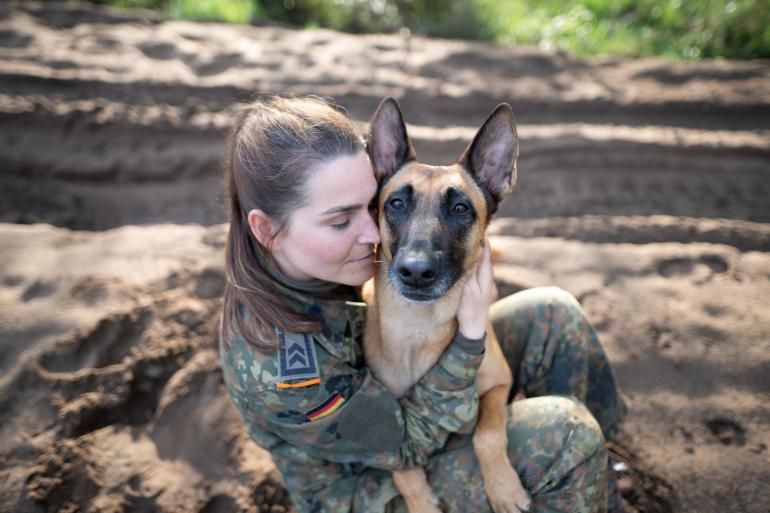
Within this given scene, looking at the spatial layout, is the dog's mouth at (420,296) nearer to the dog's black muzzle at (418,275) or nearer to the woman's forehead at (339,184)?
the dog's black muzzle at (418,275)

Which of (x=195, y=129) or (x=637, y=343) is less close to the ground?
(x=195, y=129)

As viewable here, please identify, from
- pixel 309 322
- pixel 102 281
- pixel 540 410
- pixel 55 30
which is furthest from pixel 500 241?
pixel 55 30

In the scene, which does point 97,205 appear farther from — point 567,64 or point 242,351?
point 567,64

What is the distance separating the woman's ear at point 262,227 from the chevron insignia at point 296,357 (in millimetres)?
402

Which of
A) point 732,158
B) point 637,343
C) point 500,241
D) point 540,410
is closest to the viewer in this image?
point 540,410

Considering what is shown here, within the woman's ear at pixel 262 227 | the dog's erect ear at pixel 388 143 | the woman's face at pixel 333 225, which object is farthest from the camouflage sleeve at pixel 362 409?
the dog's erect ear at pixel 388 143

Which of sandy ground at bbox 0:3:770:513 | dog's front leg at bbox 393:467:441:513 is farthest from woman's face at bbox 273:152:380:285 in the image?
sandy ground at bbox 0:3:770:513

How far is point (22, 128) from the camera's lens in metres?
5.45

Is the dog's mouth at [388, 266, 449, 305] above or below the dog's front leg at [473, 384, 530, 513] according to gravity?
above

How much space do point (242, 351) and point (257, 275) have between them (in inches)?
13.9

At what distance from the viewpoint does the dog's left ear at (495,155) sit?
267 cm

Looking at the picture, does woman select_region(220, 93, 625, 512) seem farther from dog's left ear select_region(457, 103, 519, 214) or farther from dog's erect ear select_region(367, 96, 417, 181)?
dog's left ear select_region(457, 103, 519, 214)

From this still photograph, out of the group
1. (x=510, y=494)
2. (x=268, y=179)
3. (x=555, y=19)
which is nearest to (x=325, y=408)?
(x=510, y=494)

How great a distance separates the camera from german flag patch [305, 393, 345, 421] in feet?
7.23
